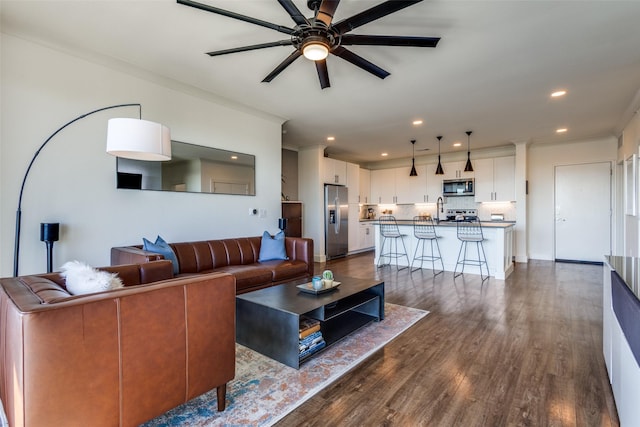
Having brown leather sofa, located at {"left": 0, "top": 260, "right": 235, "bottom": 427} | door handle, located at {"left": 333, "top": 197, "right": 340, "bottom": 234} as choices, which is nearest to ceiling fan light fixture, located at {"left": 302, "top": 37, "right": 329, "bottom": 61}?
brown leather sofa, located at {"left": 0, "top": 260, "right": 235, "bottom": 427}

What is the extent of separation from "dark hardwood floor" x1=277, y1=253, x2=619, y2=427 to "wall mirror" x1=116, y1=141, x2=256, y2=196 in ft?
8.90

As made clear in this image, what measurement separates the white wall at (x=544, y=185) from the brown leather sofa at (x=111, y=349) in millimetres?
7571

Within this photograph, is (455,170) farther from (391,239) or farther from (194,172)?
(194,172)

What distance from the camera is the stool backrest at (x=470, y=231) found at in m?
5.15

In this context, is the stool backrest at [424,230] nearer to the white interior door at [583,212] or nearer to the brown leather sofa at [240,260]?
the brown leather sofa at [240,260]

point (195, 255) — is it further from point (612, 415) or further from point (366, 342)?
point (612, 415)

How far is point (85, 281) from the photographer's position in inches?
59.8

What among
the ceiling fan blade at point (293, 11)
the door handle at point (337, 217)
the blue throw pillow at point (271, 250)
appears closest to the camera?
the ceiling fan blade at point (293, 11)

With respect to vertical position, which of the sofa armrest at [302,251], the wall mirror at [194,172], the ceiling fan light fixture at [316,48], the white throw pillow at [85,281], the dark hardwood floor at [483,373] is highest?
the ceiling fan light fixture at [316,48]

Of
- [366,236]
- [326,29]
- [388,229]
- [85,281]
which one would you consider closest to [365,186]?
[366,236]

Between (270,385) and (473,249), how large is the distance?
15.1 feet

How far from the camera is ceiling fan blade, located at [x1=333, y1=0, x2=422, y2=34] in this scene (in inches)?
70.1

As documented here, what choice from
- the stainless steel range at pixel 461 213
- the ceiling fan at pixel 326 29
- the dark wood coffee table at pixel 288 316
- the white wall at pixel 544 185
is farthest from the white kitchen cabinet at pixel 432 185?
the ceiling fan at pixel 326 29

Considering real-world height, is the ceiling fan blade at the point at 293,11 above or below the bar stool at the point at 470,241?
above
